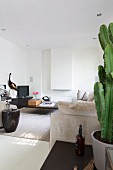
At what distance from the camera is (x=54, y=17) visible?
3270mm

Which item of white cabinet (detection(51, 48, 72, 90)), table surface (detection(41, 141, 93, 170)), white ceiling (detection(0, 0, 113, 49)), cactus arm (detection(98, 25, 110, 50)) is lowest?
table surface (detection(41, 141, 93, 170))

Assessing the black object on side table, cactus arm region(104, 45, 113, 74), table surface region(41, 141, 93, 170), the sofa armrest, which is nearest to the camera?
cactus arm region(104, 45, 113, 74)

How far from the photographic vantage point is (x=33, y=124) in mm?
3619

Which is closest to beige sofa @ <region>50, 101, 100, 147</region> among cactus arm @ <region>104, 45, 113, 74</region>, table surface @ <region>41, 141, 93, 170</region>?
table surface @ <region>41, 141, 93, 170</region>

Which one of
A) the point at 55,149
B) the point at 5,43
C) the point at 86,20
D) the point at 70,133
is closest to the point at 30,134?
the point at 70,133

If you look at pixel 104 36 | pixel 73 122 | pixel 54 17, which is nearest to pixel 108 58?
pixel 104 36

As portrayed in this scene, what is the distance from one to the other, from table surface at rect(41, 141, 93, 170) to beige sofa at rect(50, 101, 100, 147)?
0.32m

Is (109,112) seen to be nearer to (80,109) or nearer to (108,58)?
(108,58)

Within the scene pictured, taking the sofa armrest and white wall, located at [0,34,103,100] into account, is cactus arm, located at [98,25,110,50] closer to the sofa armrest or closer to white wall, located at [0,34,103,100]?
the sofa armrest

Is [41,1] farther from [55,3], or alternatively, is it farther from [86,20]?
[86,20]

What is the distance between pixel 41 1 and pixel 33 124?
275cm

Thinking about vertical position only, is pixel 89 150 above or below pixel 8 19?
below

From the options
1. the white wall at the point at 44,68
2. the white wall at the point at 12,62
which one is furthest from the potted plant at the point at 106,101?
the white wall at the point at 44,68

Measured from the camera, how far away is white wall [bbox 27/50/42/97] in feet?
21.8
